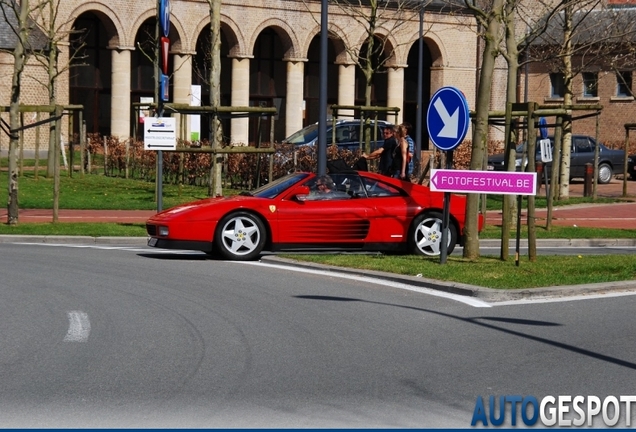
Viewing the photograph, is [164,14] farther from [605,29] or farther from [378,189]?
[605,29]

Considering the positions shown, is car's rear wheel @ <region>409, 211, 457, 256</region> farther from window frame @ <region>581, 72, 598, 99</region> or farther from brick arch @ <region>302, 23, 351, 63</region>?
window frame @ <region>581, 72, 598, 99</region>

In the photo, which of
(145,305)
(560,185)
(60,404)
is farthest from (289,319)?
(560,185)

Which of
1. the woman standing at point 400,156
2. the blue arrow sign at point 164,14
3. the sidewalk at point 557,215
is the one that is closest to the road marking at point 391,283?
the woman standing at point 400,156

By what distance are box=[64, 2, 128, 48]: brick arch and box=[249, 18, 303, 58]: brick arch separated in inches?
255

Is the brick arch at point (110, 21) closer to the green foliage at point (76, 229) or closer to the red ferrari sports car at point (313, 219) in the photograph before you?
the green foliage at point (76, 229)

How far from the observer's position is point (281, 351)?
987 centimetres

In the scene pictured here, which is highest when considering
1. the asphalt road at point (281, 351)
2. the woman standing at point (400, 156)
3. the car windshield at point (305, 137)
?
the car windshield at point (305, 137)

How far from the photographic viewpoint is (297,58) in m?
57.2

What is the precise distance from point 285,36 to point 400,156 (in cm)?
3639

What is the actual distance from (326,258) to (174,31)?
38.0 meters

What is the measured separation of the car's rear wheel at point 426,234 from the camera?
1817cm

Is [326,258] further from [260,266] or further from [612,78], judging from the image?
[612,78]

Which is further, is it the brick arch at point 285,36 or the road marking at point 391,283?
the brick arch at point 285,36

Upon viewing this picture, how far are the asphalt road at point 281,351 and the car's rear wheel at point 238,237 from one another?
2.26 metres
